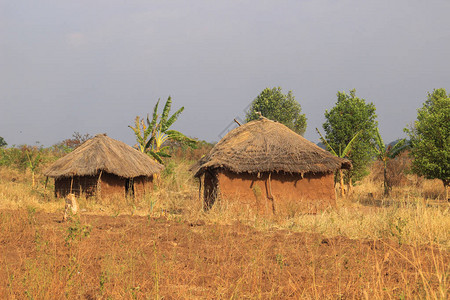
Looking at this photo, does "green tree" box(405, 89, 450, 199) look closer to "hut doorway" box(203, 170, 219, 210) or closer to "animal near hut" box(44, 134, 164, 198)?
"hut doorway" box(203, 170, 219, 210)

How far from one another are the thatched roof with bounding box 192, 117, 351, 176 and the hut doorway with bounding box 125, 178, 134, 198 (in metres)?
4.04

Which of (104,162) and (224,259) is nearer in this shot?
(224,259)

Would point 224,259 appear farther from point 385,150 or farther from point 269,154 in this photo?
point 385,150

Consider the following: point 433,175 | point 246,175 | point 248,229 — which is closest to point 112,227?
point 248,229

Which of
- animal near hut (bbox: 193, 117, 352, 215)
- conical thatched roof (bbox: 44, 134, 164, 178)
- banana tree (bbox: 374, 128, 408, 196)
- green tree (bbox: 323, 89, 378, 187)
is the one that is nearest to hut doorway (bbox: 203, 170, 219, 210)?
animal near hut (bbox: 193, 117, 352, 215)

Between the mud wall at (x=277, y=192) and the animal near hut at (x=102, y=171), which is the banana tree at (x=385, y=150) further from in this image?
the animal near hut at (x=102, y=171)

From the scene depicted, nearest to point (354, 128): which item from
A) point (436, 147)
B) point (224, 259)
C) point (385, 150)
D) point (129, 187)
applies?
point (385, 150)

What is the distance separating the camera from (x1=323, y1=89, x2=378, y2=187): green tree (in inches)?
710

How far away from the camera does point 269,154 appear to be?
11.5 meters

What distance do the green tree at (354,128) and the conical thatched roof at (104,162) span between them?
8.56m

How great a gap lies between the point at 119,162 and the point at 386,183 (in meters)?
13.3

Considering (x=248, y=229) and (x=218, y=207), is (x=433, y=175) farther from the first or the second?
(x=248, y=229)

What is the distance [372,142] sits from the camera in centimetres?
1902

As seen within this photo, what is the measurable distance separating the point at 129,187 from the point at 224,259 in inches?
435
